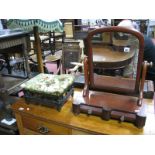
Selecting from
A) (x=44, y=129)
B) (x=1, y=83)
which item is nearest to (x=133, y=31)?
(x=44, y=129)

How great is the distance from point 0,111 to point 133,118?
0.92 meters

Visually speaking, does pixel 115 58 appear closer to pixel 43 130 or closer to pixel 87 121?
pixel 87 121

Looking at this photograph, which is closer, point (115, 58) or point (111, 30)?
point (111, 30)

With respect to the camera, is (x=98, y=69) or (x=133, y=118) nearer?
(x=133, y=118)

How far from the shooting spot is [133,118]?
30.3 inches

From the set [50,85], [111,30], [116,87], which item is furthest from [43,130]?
[111,30]

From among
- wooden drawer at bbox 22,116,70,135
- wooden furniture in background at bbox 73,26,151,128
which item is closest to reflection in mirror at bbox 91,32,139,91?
wooden furniture in background at bbox 73,26,151,128

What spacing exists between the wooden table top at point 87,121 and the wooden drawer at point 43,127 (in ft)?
0.13

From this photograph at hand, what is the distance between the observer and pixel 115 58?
1249 mm

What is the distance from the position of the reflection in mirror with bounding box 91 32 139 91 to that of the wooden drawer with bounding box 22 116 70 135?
297 mm

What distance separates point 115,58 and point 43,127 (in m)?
0.69

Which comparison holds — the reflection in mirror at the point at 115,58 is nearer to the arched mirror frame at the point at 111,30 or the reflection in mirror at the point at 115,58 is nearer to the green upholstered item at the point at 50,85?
the arched mirror frame at the point at 111,30

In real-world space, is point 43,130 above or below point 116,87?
below
